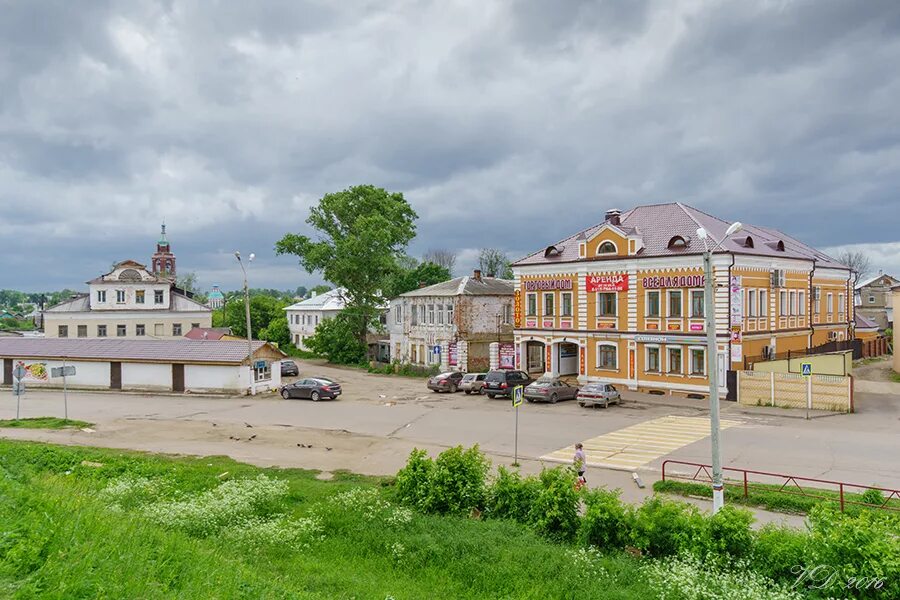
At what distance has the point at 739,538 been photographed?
10.4 m

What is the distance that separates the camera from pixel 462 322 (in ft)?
150

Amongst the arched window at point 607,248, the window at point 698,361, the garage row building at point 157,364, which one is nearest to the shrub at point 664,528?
the window at point 698,361

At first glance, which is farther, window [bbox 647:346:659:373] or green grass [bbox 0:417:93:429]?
window [bbox 647:346:659:373]

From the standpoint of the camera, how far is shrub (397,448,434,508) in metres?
14.1

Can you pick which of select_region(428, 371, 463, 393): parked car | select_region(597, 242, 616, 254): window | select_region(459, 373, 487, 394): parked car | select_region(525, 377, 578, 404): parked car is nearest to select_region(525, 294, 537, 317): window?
select_region(597, 242, 616, 254): window

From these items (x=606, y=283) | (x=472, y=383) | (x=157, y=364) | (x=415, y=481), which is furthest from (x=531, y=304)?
(x=415, y=481)

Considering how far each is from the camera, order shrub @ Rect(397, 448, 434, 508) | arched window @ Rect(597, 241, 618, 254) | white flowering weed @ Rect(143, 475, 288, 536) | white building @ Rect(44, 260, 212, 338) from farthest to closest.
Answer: white building @ Rect(44, 260, 212, 338) → arched window @ Rect(597, 241, 618, 254) → shrub @ Rect(397, 448, 434, 508) → white flowering weed @ Rect(143, 475, 288, 536)

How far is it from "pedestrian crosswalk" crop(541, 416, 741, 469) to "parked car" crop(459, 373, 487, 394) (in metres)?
12.1

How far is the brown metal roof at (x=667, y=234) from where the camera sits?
35.1 metres

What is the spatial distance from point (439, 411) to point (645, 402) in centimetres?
1104

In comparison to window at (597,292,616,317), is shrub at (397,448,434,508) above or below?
below

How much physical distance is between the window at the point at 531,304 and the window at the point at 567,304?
2152 millimetres

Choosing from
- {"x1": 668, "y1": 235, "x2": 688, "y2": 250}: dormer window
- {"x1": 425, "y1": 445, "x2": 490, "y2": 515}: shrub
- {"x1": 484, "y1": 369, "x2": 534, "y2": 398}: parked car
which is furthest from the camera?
{"x1": 484, "y1": 369, "x2": 534, "y2": 398}: parked car

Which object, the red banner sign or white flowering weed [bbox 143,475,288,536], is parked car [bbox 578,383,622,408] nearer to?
the red banner sign
